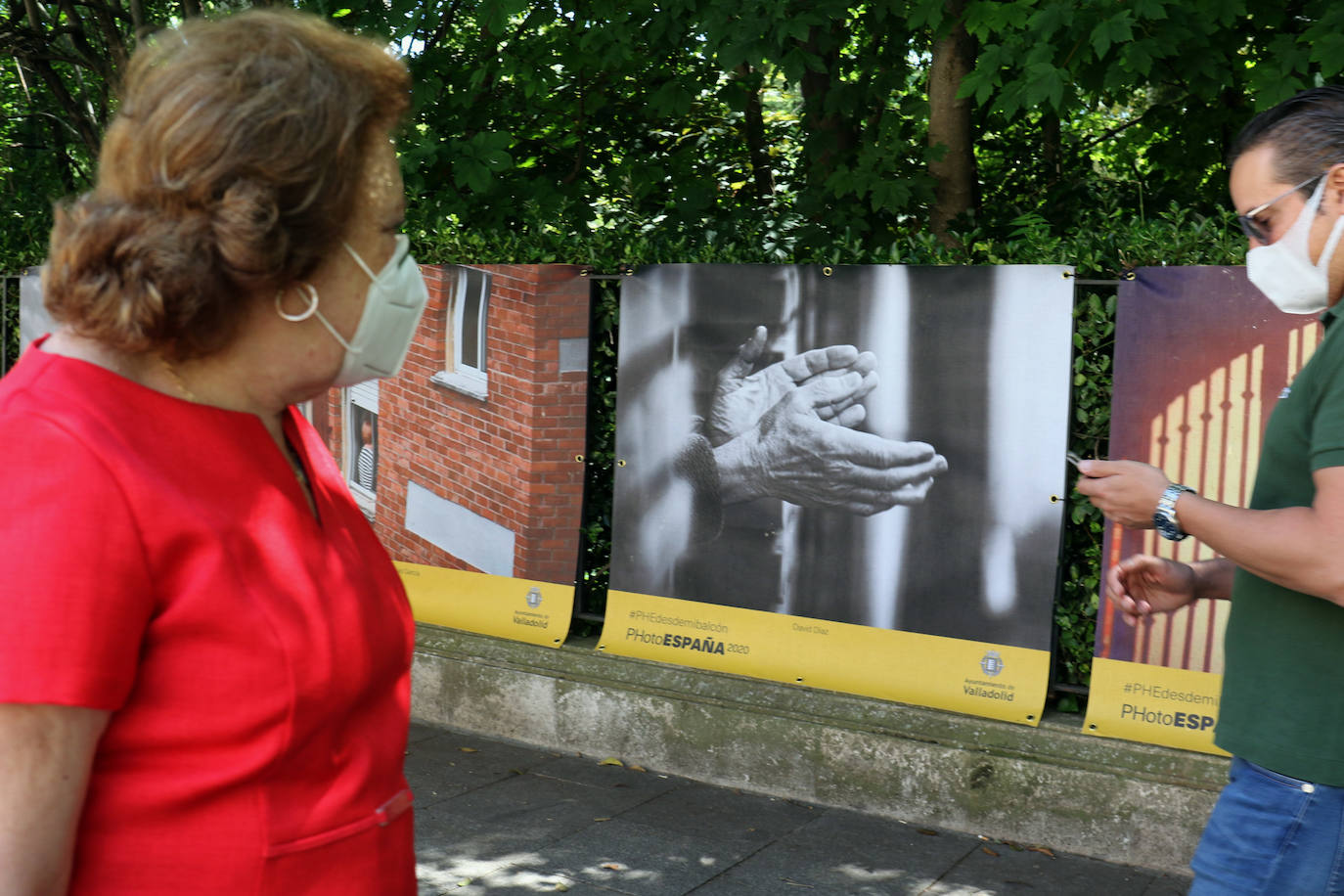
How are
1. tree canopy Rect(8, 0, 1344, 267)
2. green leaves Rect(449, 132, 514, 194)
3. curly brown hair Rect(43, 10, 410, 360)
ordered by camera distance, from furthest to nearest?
green leaves Rect(449, 132, 514, 194) < tree canopy Rect(8, 0, 1344, 267) < curly brown hair Rect(43, 10, 410, 360)

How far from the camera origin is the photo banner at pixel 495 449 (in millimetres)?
6242

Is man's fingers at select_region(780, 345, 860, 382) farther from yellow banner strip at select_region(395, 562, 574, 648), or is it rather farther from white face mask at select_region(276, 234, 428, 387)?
white face mask at select_region(276, 234, 428, 387)

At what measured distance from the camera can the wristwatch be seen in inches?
90.0

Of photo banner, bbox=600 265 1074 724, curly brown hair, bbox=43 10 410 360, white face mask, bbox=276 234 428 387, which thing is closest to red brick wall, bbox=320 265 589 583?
photo banner, bbox=600 265 1074 724

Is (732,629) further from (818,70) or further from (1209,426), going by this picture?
(818,70)

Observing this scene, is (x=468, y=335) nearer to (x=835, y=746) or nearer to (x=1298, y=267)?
(x=835, y=746)

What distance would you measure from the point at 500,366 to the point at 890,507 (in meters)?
2.20

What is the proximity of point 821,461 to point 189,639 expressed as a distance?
430 centimetres

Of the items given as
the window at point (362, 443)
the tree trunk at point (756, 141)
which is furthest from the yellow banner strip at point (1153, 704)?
the tree trunk at point (756, 141)

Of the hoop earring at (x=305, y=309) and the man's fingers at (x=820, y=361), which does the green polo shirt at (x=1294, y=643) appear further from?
the man's fingers at (x=820, y=361)

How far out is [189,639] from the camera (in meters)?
1.32

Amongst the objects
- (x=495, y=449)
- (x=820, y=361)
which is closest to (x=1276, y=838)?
(x=820, y=361)

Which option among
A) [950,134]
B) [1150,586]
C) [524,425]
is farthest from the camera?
[950,134]

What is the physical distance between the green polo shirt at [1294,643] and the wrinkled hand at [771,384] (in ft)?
10.3
